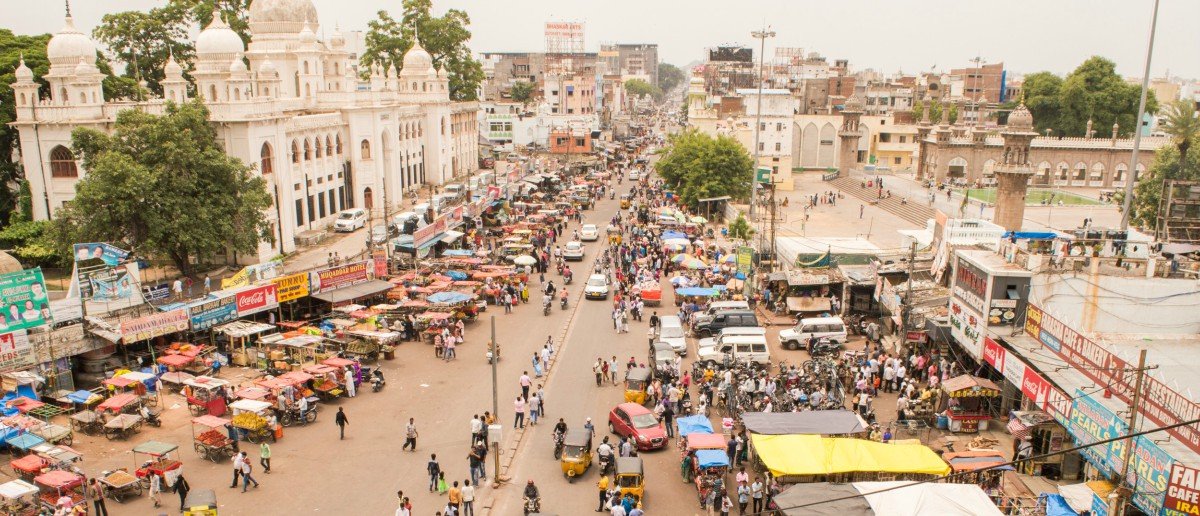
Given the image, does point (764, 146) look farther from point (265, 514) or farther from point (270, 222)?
point (265, 514)

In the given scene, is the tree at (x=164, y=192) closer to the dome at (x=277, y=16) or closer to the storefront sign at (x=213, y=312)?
the storefront sign at (x=213, y=312)

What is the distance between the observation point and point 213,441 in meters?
17.8

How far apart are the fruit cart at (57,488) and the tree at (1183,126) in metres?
45.2

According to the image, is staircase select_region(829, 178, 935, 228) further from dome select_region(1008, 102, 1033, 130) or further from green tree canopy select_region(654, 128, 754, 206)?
green tree canopy select_region(654, 128, 754, 206)

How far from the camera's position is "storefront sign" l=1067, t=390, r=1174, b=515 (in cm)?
1280

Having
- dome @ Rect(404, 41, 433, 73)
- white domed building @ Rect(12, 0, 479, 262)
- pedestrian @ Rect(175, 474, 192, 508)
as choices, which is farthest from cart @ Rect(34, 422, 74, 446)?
dome @ Rect(404, 41, 433, 73)

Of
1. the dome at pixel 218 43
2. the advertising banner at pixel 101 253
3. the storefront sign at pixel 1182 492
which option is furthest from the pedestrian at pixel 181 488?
the dome at pixel 218 43

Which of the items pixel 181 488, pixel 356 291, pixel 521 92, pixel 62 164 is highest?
pixel 521 92

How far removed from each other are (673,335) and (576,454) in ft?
28.6

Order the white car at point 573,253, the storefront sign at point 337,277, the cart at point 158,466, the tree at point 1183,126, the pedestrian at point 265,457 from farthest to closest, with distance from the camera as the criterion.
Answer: the tree at point 1183,126 < the white car at point 573,253 < the storefront sign at point 337,277 < the pedestrian at point 265,457 < the cart at point 158,466

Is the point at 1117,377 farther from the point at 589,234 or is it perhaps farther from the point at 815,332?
the point at 589,234

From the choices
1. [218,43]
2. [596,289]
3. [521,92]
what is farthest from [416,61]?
[521,92]

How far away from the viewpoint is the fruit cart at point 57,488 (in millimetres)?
15438

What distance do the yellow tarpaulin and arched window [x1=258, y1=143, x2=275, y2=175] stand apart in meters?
27.3
